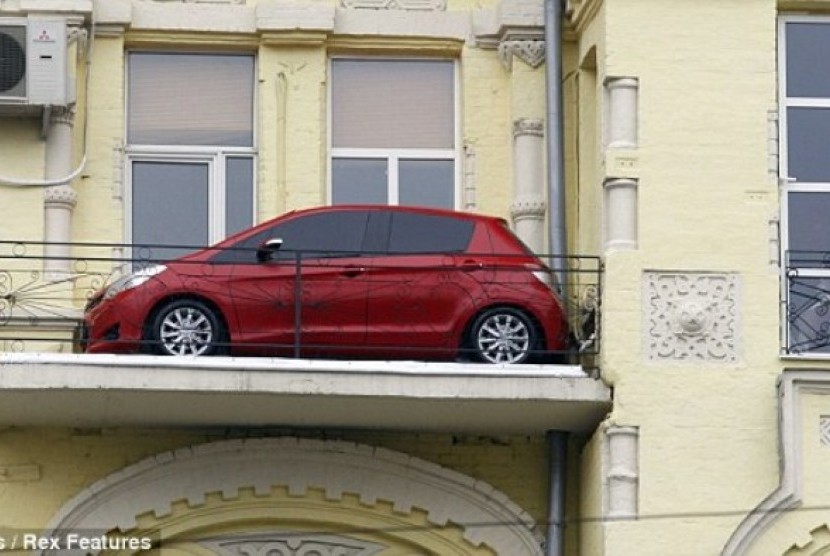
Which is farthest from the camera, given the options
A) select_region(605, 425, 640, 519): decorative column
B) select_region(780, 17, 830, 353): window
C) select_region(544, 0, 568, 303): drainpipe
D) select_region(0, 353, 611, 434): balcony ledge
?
select_region(544, 0, 568, 303): drainpipe

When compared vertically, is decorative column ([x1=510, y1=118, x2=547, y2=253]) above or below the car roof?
above

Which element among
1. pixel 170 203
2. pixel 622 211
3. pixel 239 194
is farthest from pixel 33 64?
pixel 622 211

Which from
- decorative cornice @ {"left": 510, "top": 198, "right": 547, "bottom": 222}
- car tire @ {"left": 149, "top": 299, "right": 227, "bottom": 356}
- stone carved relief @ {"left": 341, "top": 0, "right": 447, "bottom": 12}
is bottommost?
car tire @ {"left": 149, "top": 299, "right": 227, "bottom": 356}

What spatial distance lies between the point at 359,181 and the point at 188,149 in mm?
1339

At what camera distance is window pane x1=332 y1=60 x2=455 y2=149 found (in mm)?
25766

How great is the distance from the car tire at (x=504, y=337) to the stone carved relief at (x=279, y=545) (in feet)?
6.07

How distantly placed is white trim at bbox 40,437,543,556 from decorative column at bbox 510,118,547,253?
199 centimetres

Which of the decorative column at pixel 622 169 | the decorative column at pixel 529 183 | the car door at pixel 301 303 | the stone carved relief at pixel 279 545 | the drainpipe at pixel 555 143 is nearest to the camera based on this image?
the car door at pixel 301 303

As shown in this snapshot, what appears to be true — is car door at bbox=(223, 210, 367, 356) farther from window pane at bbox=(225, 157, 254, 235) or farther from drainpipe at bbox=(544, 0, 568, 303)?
drainpipe at bbox=(544, 0, 568, 303)

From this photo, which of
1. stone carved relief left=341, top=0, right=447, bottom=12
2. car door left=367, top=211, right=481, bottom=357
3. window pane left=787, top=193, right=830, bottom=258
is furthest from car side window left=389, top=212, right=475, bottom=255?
window pane left=787, top=193, right=830, bottom=258

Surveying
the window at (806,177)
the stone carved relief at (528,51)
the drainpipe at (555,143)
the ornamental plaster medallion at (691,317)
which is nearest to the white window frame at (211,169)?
the stone carved relief at (528,51)

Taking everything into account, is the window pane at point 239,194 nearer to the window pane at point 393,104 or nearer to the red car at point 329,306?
the window pane at point 393,104

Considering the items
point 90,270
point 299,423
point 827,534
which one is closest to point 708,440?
point 827,534

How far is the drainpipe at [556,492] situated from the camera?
24438mm
